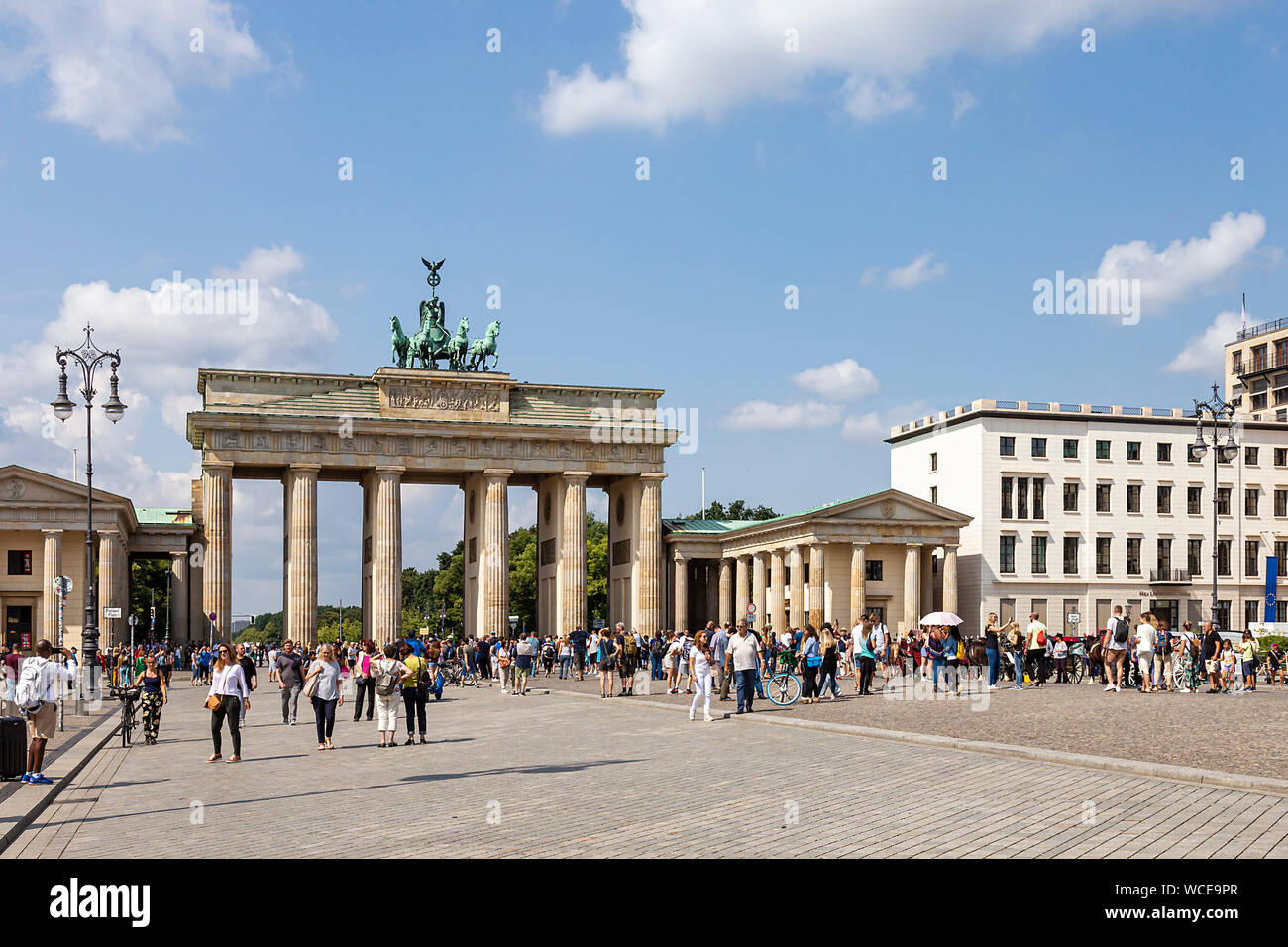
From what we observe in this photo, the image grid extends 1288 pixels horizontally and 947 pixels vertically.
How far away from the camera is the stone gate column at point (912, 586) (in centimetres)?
7738

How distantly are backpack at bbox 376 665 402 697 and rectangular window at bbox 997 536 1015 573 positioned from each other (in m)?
62.3

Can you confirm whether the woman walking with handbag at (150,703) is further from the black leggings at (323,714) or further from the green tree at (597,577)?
the green tree at (597,577)

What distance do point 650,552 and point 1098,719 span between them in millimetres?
58587

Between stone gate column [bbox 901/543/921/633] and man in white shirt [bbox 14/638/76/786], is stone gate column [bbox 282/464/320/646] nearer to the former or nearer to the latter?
stone gate column [bbox 901/543/921/633]

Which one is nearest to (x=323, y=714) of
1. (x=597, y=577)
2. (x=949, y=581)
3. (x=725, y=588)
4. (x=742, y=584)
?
(x=949, y=581)

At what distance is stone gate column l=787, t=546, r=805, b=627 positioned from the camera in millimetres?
76644

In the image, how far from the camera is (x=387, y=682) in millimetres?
23438

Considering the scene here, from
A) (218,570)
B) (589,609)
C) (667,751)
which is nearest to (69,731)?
(667,751)

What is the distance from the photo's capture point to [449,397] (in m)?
80.1

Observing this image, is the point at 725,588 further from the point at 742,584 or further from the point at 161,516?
the point at 161,516

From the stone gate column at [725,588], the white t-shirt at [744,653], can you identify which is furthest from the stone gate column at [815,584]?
the white t-shirt at [744,653]

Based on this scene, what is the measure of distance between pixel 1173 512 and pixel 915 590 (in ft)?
60.7

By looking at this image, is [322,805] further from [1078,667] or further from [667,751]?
[1078,667]

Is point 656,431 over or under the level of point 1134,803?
over
